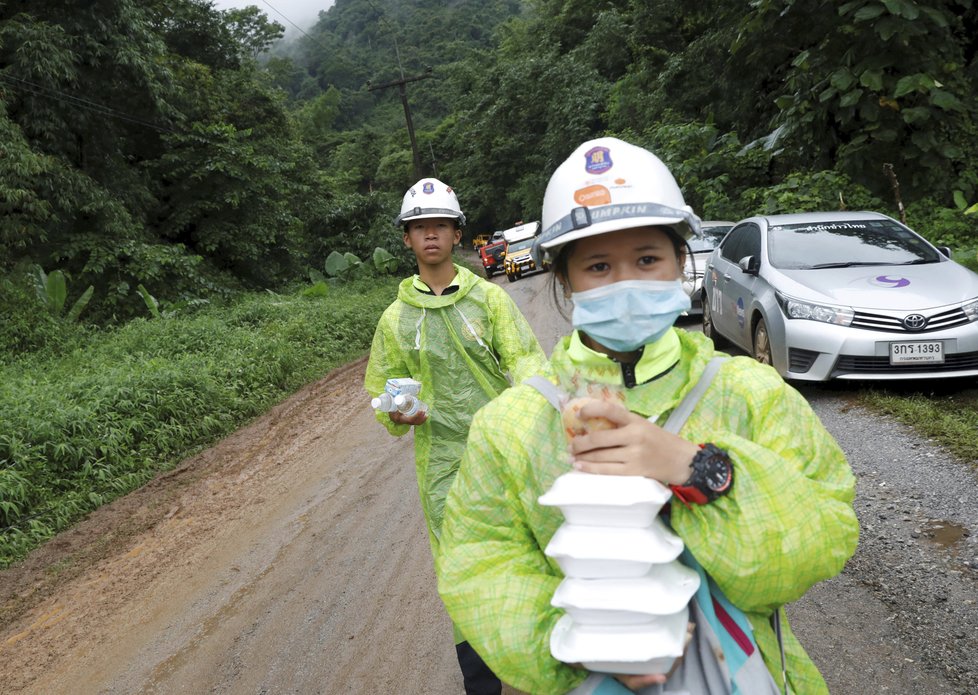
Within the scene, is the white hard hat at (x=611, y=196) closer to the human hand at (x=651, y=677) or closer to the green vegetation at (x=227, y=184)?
the human hand at (x=651, y=677)

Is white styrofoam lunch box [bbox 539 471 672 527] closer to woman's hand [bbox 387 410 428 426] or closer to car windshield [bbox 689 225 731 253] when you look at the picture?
woman's hand [bbox 387 410 428 426]

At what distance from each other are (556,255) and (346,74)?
88.7 metres

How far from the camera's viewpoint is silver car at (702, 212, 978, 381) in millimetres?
6184

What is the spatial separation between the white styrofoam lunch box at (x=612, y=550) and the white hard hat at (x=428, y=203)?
2.29m

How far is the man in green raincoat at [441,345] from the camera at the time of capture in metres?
3.21

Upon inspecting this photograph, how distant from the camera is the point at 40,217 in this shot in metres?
13.5

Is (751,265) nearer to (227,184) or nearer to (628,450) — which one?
(628,450)

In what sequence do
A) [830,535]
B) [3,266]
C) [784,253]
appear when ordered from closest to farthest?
[830,535]
[784,253]
[3,266]

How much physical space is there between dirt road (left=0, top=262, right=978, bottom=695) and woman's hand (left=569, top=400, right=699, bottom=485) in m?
2.33

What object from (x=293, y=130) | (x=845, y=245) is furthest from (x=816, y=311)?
(x=293, y=130)

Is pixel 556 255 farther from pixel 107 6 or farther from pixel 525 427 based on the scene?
pixel 107 6

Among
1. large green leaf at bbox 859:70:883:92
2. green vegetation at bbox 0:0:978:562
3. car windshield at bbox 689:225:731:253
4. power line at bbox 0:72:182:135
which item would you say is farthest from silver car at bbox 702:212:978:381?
power line at bbox 0:72:182:135

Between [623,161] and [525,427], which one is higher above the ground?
[623,161]

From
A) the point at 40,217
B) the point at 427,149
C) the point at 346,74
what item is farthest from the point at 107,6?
the point at 346,74
